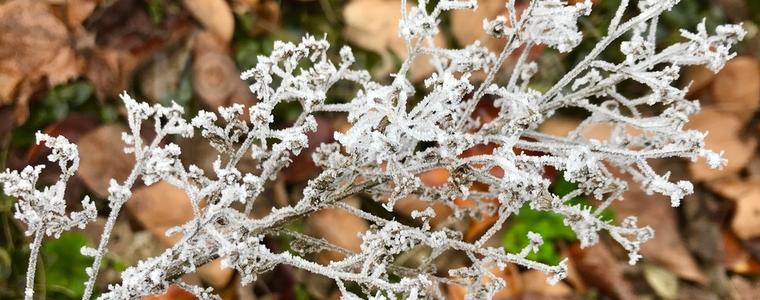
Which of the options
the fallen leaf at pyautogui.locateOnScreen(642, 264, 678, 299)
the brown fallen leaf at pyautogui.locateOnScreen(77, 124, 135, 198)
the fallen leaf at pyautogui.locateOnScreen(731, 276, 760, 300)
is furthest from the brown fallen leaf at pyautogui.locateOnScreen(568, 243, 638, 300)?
the brown fallen leaf at pyautogui.locateOnScreen(77, 124, 135, 198)

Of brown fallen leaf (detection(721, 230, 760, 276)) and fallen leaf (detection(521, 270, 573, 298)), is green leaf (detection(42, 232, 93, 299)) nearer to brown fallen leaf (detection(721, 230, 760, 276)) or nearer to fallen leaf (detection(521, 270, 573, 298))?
fallen leaf (detection(521, 270, 573, 298))

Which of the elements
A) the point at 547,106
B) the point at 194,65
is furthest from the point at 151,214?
the point at 547,106

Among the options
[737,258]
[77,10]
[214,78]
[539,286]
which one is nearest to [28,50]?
[77,10]

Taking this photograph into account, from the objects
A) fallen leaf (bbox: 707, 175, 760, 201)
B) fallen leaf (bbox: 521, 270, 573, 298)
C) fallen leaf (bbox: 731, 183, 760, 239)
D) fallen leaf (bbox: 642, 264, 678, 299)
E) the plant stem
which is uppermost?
fallen leaf (bbox: 707, 175, 760, 201)

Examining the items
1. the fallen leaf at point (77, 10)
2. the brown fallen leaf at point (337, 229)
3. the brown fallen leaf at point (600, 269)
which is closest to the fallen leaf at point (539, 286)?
the brown fallen leaf at point (600, 269)

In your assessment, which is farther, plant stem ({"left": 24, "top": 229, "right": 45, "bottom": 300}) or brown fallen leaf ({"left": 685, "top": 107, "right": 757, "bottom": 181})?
brown fallen leaf ({"left": 685, "top": 107, "right": 757, "bottom": 181})

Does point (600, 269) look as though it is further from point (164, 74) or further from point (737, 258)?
point (164, 74)
